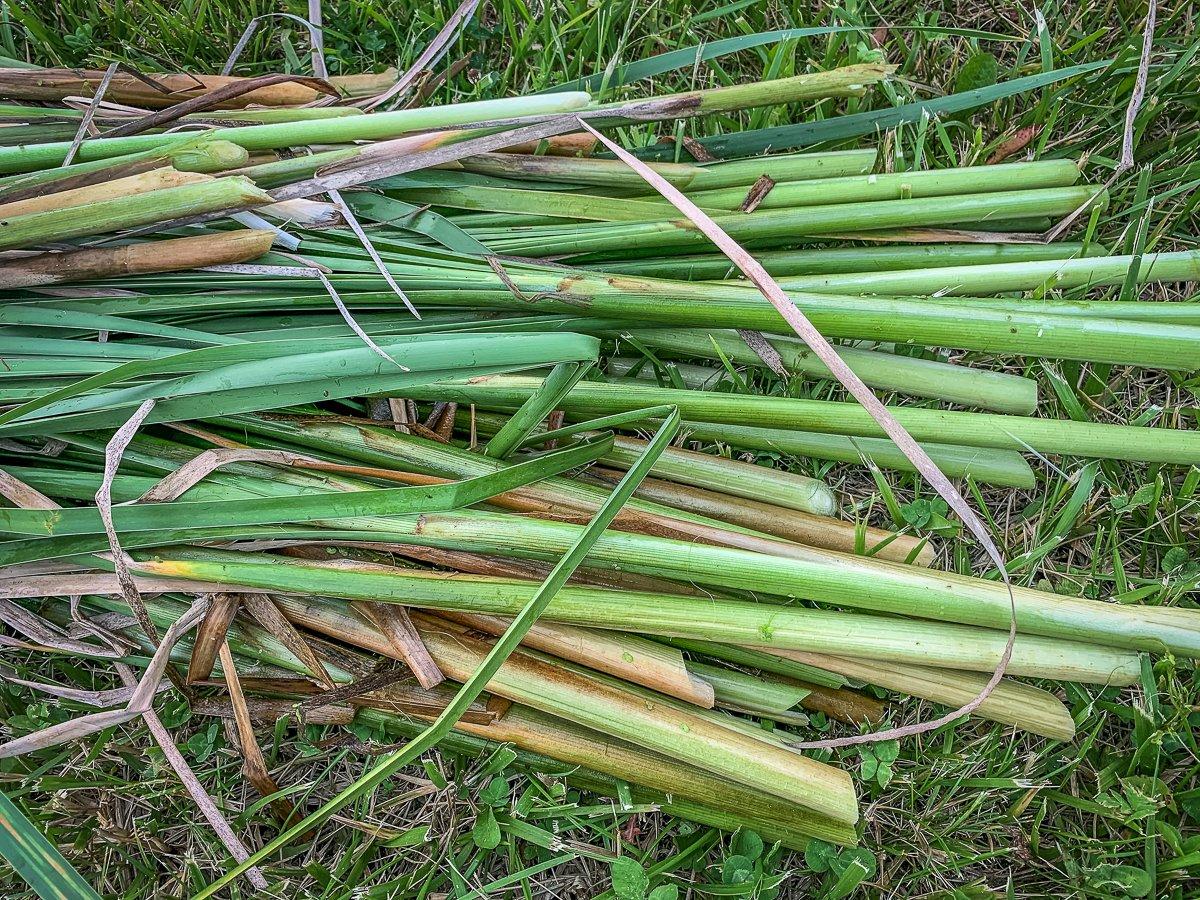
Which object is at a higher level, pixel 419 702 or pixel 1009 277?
pixel 1009 277

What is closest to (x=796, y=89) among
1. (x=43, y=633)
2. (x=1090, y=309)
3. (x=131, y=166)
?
(x=1090, y=309)

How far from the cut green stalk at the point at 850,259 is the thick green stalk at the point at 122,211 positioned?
68 cm

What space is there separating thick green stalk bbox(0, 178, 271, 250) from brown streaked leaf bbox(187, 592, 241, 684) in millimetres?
655

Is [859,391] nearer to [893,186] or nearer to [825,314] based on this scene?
[825,314]

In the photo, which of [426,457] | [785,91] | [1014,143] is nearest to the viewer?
[426,457]

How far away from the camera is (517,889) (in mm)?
1507

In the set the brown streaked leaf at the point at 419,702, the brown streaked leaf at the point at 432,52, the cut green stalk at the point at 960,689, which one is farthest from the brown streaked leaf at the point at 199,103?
the cut green stalk at the point at 960,689

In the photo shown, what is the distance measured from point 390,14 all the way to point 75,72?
743 mm

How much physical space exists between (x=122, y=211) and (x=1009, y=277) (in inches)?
64.2

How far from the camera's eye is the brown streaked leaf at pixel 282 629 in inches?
56.1

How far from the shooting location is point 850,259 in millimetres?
1593

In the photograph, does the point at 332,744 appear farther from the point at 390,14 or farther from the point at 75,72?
the point at 390,14

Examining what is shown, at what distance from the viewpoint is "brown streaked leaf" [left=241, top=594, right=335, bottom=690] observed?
1424 millimetres

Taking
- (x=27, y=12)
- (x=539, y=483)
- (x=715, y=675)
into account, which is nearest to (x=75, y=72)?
(x=27, y=12)
